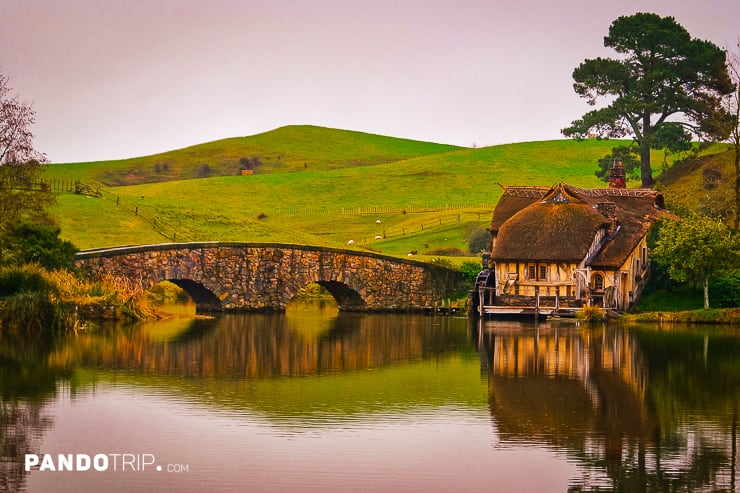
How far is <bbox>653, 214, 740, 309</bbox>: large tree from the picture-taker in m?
60.6

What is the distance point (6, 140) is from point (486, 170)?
78.5m

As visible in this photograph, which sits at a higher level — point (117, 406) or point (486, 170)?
point (486, 170)

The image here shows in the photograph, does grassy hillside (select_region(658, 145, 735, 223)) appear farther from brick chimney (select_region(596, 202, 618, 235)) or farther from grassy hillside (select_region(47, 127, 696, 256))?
grassy hillside (select_region(47, 127, 696, 256))

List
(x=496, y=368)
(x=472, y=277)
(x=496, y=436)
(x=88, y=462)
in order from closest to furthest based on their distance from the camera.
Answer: (x=88, y=462) < (x=496, y=436) < (x=496, y=368) < (x=472, y=277)

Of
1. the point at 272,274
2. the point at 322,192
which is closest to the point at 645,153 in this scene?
the point at 272,274

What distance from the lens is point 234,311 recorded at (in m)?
65.9

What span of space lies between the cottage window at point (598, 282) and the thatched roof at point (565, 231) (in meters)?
0.64

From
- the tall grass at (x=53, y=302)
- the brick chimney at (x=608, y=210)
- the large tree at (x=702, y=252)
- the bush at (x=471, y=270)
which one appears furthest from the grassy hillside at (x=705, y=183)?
the tall grass at (x=53, y=302)

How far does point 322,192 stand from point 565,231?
214ft

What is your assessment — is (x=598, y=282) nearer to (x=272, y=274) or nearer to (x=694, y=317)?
(x=694, y=317)

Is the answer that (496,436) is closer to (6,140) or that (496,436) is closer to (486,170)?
(6,140)

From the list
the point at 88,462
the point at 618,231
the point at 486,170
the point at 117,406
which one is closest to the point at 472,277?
the point at 618,231

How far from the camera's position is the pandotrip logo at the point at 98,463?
79.8 feet

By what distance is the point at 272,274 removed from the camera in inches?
2623
